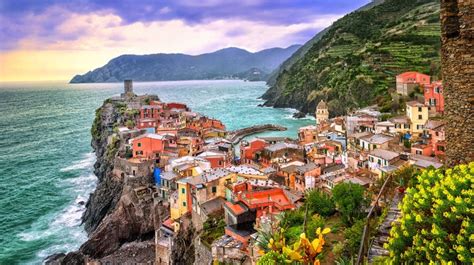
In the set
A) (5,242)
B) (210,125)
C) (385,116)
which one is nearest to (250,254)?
(5,242)

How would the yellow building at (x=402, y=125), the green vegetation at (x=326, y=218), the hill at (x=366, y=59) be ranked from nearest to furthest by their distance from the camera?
1. the green vegetation at (x=326, y=218)
2. the yellow building at (x=402, y=125)
3. the hill at (x=366, y=59)

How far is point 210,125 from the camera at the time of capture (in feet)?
173

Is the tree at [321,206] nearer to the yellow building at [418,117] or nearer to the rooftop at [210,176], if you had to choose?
the rooftop at [210,176]

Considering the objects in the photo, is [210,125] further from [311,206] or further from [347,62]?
[347,62]

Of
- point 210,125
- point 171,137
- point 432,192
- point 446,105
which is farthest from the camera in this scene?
point 210,125

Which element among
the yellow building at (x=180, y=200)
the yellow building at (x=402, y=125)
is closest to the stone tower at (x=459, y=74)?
the yellow building at (x=180, y=200)

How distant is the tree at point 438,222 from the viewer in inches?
206

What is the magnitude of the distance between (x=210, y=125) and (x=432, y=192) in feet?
155

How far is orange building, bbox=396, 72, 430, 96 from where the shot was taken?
4778 centimetres

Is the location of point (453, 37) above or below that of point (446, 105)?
above

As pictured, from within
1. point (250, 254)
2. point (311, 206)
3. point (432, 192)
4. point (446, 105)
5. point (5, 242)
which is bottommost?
point (5, 242)

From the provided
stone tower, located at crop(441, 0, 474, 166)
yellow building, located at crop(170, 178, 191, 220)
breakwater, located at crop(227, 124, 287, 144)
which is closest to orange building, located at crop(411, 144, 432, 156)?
yellow building, located at crop(170, 178, 191, 220)

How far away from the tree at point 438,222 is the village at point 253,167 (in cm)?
657

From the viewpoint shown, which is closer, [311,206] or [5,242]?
[311,206]
